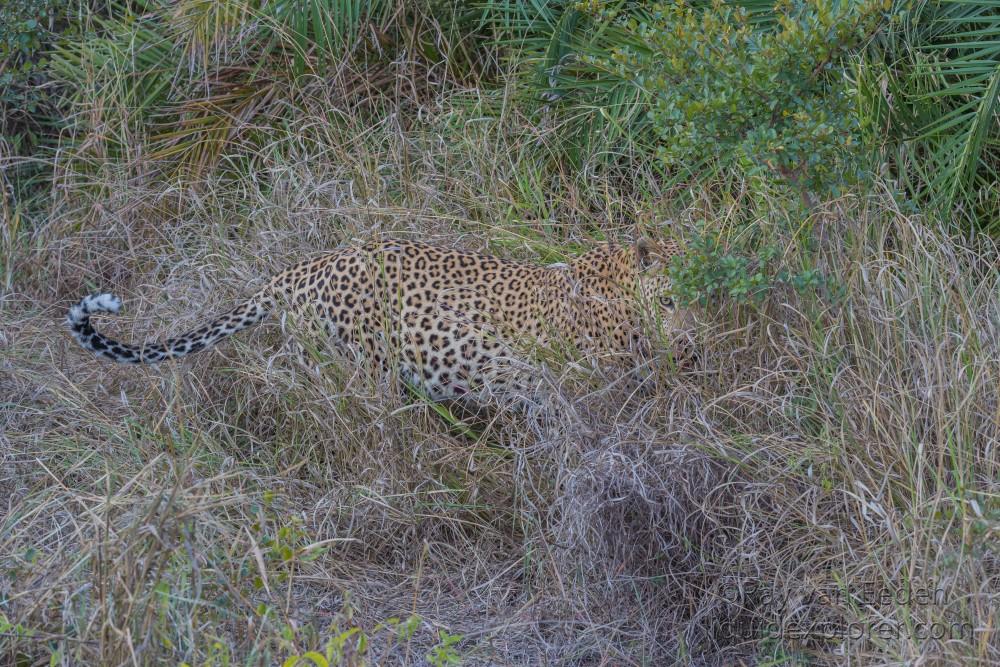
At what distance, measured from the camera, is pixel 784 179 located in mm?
4387

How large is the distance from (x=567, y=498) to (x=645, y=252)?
3.93 ft

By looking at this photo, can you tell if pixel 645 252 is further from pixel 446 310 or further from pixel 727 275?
pixel 446 310

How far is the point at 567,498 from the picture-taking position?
13.3 ft

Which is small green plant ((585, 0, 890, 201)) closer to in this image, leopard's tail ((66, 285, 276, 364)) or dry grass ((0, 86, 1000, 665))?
dry grass ((0, 86, 1000, 665))

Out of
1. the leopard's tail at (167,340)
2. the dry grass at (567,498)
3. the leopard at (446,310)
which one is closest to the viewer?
the dry grass at (567,498)

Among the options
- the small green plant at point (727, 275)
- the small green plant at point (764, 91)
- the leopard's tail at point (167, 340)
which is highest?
the small green plant at point (764, 91)

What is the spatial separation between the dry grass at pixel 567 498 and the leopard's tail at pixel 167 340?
0.15 m

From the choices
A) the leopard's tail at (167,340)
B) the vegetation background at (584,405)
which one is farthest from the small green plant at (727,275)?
the leopard's tail at (167,340)

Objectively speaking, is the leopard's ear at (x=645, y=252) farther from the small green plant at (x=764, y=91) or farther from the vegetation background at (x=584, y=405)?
the small green plant at (x=764, y=91)

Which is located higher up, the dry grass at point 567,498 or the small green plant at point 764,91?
the small green plant at point 764,91

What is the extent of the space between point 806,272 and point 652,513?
3.24 ft

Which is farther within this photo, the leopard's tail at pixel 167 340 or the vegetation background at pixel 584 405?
the leopard's tail at pixel 167 340

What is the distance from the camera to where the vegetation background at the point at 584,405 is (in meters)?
3.37

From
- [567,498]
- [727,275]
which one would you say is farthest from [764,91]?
[567,498]
